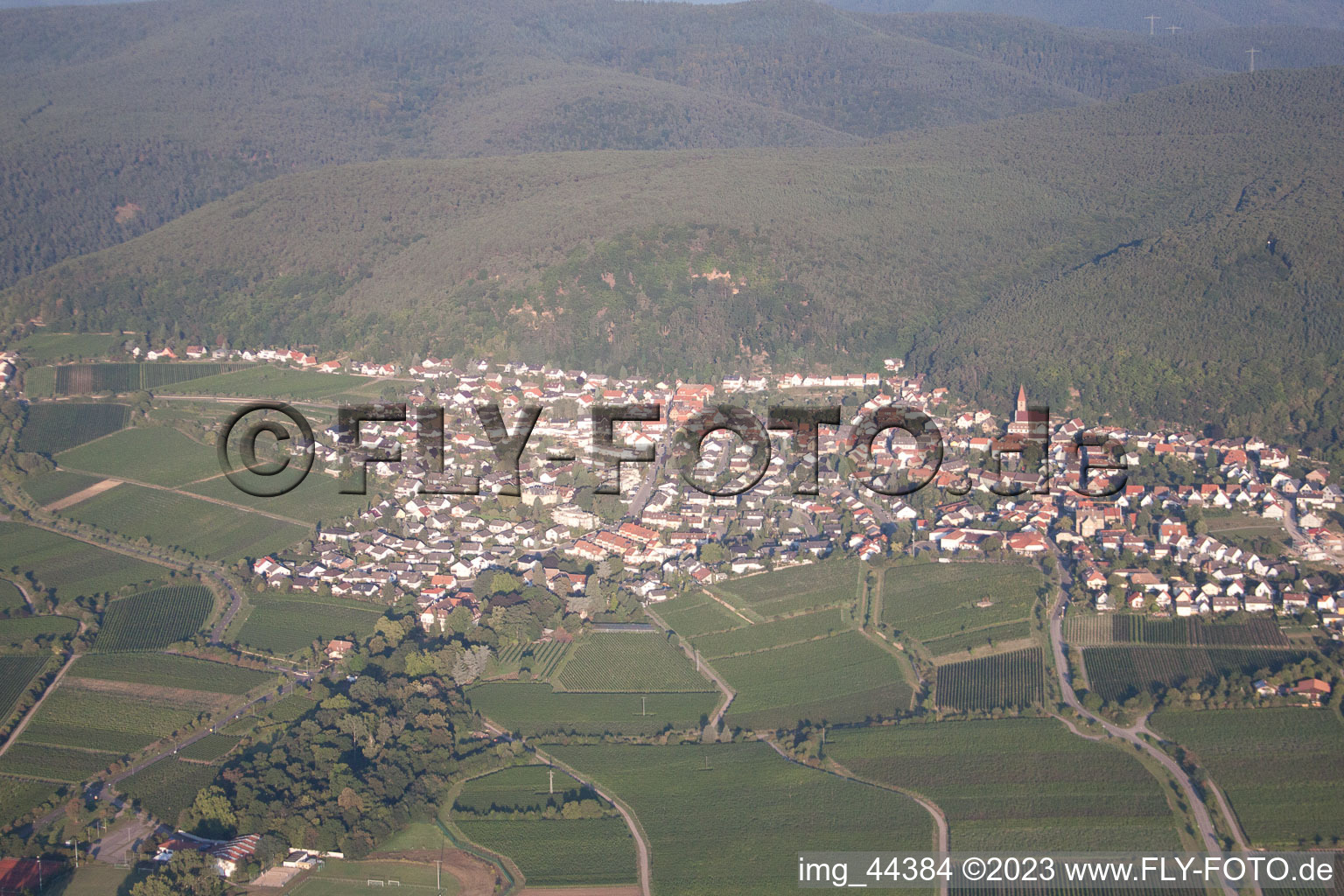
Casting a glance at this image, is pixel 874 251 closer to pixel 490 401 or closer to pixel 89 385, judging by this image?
pixel 490 401

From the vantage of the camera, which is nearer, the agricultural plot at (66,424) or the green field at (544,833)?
the green field at (544,833)

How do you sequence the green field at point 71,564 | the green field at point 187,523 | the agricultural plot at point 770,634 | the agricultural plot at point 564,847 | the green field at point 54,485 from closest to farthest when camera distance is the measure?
1. the agricultural plot at point 564,847
2. the agricultural plot at point 770,634
3. the green field at point 71,564
4. the green field at point 187,523
5. the green field at point 54,485

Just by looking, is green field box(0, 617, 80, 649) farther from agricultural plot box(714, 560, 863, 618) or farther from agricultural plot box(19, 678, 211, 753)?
agricultural plot box(714, 560, 863, 618)

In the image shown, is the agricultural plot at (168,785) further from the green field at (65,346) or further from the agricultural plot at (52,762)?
the green field at (65,346)

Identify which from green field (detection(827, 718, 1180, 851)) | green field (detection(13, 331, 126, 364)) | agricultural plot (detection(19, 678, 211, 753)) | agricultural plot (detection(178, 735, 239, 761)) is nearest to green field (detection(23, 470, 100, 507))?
agricultural plot (detection(19, 678, 211, 753))

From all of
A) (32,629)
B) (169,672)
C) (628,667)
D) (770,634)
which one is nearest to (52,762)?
(169,672)

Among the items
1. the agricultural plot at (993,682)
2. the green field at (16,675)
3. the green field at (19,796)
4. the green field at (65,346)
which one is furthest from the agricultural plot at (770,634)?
the green field at (65,346)

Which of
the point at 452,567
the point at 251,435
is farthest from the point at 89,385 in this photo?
the point at 452,567
